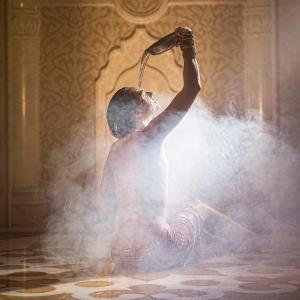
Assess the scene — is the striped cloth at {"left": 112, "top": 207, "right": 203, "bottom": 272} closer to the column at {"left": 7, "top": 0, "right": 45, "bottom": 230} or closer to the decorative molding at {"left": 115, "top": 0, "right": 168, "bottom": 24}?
the column at {"left": 7, "top": 0, "right": 45, "bottom": 230}

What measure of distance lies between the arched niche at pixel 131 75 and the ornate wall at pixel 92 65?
0.4 inches

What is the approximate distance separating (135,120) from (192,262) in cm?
93

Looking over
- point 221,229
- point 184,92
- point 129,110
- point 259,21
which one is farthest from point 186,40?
point 259,21

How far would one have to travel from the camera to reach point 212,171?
616cm

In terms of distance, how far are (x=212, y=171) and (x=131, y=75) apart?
1372 mm

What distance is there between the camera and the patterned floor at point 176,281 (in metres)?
2.48

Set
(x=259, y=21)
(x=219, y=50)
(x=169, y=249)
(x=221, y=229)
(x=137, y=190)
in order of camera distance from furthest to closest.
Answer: (x=219, y=50) < (x=259, y=21) < (x=221, y=229) < (x=169, y=249) < (x=137, y=190)

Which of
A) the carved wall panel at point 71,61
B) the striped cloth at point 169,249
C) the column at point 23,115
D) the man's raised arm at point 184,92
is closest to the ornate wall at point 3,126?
the column at point 23,115

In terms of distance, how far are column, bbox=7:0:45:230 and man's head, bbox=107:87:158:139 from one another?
3150 millimetres

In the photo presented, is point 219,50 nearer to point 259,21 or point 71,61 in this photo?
point 259,21

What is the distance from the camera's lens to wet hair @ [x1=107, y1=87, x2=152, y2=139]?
3.00 meters

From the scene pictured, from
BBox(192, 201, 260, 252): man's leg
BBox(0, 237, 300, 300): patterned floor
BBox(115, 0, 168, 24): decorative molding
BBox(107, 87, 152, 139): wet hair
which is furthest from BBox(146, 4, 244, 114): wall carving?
BBox(107, 87, 152, 139): wet hair

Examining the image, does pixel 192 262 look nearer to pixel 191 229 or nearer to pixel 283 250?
pixel 191 229

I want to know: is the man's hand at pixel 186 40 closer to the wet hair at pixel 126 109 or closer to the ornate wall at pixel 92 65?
the wet hair at pixel 126 109
